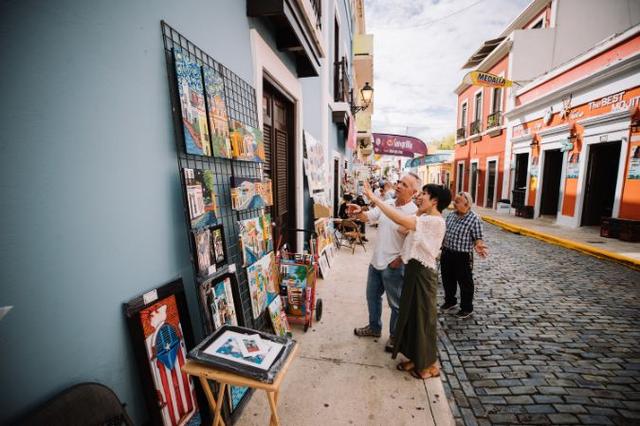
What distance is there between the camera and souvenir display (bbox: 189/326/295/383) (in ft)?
4.72

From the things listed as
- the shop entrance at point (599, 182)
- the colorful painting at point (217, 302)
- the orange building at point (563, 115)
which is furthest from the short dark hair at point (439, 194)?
the shop entrance at point (599, 182)

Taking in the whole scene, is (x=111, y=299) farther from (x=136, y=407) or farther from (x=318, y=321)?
→ (x=318, y=321)

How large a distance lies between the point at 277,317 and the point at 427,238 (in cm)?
182

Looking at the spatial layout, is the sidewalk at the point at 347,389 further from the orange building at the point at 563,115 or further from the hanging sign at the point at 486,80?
the hanging sign at the point at 486,80

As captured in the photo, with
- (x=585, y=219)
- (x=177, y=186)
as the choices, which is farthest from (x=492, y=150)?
(x=177, y=186)

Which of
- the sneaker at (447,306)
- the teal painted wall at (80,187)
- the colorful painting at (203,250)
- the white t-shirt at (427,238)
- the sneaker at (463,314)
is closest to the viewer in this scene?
the teal painted wall at (80,187)

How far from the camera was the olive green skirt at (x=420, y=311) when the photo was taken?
2.73m

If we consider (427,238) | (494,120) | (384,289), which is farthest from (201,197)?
(494,120)

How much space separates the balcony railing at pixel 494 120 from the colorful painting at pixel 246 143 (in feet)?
56.2

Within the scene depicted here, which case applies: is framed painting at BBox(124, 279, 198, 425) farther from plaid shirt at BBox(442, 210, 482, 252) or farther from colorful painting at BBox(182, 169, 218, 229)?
plaid shirt at BBox(442, 210, 482, 252)

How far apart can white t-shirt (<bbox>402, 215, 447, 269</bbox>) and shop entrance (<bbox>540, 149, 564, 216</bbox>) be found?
1302 centimetres

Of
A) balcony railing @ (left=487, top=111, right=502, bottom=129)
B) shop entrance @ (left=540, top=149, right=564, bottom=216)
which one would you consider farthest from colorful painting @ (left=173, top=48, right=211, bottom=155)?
balcony railing @ (left=487, top=111, right=502, bottom=129)

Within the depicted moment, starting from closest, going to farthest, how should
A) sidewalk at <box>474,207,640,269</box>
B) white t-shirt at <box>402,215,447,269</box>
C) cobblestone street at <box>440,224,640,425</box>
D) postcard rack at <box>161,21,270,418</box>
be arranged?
postcard rack at <box>161,21,270,418</box>
cobblestone street at <box>440,224,640,425</box>
white t-shirt at <box>402,215,447,269</box>
sidewalk at <box>474,207,640,269</box>

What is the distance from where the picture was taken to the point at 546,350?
3.31 meters
